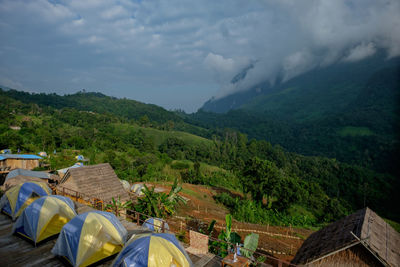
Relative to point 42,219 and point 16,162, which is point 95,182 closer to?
point 42,219

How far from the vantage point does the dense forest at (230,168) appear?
94.1 ft

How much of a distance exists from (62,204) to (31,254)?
1710 mm

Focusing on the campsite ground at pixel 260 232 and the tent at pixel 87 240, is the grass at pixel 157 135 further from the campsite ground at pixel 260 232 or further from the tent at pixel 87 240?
the tent at pixel 87 240

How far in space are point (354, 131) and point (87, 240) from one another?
419ft

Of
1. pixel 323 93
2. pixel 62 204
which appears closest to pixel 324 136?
pixel 323 93

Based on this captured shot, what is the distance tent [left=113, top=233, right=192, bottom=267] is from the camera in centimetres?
511

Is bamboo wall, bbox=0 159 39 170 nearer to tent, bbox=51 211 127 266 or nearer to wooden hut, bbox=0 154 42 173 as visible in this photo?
wooden hut, bbox=0 154 42 173

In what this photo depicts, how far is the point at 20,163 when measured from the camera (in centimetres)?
2952

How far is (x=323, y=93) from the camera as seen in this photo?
192 metres

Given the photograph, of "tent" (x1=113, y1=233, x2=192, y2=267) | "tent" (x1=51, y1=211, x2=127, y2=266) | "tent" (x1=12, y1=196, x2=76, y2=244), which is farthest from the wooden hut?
"tent" (x1=113, y1=233, x2=192, y2=267)

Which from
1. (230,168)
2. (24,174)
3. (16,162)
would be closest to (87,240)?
(24,174)

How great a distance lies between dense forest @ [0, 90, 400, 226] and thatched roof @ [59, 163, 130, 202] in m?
14.5

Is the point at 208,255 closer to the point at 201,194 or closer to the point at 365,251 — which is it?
the point at 365,251

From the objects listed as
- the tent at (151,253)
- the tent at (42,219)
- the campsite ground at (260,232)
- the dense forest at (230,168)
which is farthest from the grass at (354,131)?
the tent at (42,219)
